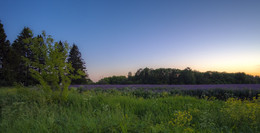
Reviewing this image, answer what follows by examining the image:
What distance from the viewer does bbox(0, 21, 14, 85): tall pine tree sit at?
1906 cm

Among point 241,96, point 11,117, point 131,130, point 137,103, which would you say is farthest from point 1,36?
point 241,96

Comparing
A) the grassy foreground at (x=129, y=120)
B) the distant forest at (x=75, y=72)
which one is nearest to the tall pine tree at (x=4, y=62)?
the distant forest at (x=75, y=72)

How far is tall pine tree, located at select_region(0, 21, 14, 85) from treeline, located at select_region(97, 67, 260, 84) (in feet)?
44.7

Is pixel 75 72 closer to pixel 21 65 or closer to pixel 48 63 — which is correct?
pixel 21 65

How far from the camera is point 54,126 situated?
100 inches

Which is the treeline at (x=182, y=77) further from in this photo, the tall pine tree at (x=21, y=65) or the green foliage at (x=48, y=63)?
the green foliage at (x=48, y=63)

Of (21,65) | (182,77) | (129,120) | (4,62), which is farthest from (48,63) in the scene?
(182,77)

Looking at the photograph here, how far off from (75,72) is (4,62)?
410 inches

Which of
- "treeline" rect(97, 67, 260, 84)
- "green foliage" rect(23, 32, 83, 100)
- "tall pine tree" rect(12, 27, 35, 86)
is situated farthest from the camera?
"treeline" rect(97, 67, 260, 84)

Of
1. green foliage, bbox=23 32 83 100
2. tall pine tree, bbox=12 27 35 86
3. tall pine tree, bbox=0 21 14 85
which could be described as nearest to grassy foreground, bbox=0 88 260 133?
green foliage, bbox=23 32 83 100

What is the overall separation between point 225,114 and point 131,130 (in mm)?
2897

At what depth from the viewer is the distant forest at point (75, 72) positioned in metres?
19.4

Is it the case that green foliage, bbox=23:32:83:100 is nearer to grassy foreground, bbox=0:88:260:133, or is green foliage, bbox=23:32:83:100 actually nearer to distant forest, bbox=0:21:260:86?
grassy foreground, bbox=0:88:260:133

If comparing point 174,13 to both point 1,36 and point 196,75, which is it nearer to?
point 196,75
